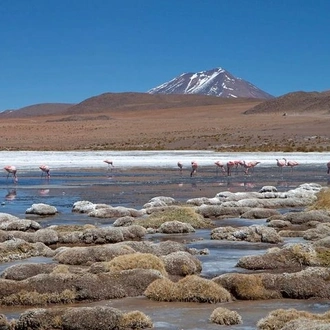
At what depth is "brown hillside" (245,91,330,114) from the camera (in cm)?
12564

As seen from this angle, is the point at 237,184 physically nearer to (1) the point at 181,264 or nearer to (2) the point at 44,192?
(2) the point at 44,192

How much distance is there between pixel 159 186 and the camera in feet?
112

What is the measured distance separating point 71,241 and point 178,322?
7365mm

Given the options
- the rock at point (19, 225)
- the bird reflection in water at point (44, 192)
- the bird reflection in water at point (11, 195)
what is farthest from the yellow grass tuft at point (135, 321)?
the bird reflection in water at point (44, 192)

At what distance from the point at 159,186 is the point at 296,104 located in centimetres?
10939

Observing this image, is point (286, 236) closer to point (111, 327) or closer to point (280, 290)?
point (280, 290)

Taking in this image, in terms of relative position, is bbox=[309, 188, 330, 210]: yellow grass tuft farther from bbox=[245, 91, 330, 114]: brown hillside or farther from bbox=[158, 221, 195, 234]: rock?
bbox=[245, 91, 330, 114]: brown hillside

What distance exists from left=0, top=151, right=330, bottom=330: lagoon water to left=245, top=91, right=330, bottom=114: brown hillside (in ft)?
223

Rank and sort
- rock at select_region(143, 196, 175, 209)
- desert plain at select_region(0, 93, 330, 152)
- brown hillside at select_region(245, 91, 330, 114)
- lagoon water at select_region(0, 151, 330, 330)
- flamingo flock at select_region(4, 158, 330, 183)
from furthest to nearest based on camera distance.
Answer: brown hillside at select_region(245, 91, 330, 114)
desert plain at select_region(0, 93, 330, 152)
flamingo flock at select_region(4, 158, 330, 183)
rock at select_region(143, 196, 175, 209)
lagoon water at select_region(0, 151, 330, 330)

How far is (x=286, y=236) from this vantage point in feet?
58.4

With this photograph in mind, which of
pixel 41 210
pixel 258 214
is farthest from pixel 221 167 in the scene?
pixel 41 210

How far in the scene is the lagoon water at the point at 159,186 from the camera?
35.1 feet

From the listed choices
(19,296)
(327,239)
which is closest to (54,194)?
(327,239)

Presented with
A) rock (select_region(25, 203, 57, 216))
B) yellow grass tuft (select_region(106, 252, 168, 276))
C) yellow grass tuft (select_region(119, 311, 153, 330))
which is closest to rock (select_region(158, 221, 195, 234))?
rock (select_region(25, 203, 57, 216))
